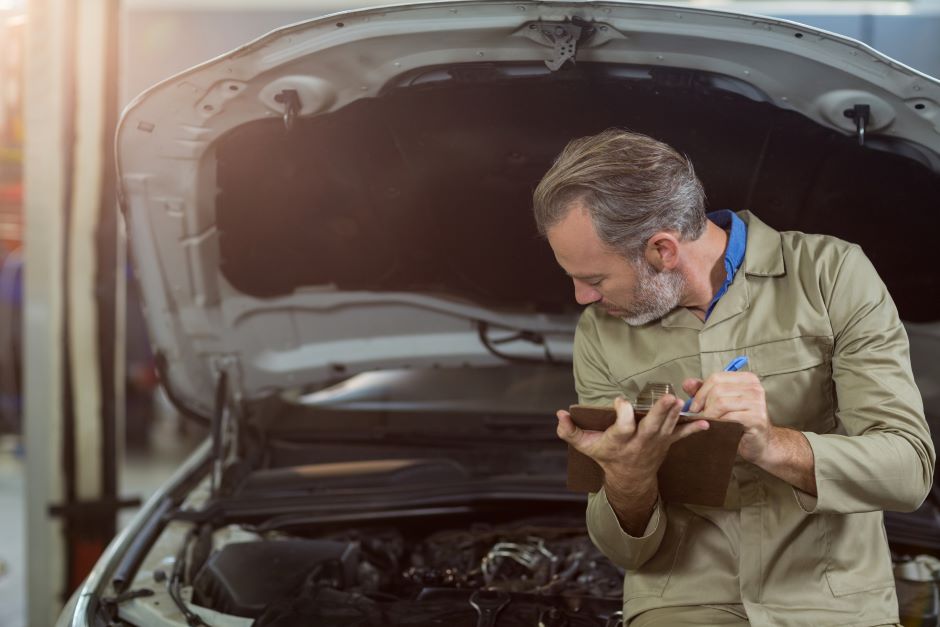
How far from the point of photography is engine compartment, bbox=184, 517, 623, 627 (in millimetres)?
1791

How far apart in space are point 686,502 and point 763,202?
775mm

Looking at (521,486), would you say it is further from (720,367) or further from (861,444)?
(861,444)

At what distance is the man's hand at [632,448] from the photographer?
133cm

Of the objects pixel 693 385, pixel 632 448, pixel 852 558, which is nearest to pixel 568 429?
pixel 632 448

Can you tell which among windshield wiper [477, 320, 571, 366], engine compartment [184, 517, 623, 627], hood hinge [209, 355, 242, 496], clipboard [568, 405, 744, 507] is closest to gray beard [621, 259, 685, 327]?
clipboard [568, 405, 744, 507]

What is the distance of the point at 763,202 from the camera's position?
79.7 inches

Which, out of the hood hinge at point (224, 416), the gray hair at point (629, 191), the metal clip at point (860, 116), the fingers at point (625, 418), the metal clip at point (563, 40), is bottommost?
the hood hinge at point (224, 416)

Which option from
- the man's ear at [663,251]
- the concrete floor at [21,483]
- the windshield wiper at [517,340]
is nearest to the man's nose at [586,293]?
the man's ear at [663,251]

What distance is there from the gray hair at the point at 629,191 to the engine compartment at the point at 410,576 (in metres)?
0.75

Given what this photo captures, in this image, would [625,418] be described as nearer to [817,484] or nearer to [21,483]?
[817,484]

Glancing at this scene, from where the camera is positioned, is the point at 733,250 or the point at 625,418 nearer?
the point at 625,418

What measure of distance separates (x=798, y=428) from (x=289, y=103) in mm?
1121

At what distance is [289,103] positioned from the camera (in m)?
1.84

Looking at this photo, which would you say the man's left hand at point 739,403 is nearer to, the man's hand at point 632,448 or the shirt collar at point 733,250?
the man's hand at point 632,448
